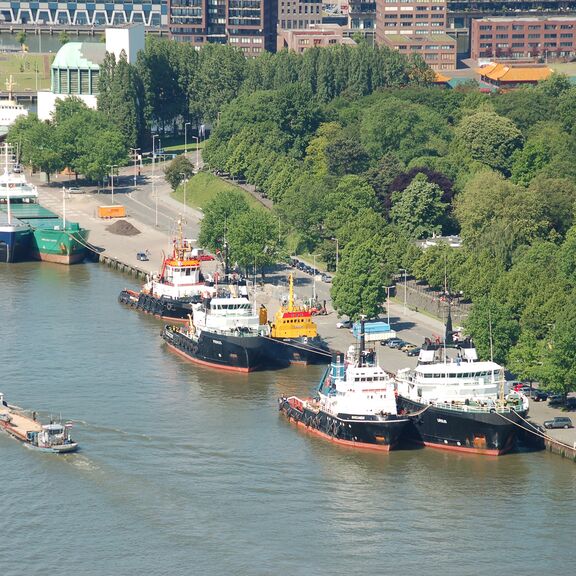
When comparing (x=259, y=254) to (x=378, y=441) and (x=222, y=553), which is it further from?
(x=222, y=553)

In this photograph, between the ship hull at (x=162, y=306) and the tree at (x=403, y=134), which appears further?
the tree at (x=403, y=134)

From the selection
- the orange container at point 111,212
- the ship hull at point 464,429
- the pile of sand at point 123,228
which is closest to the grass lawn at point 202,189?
the orange container at point 111,212

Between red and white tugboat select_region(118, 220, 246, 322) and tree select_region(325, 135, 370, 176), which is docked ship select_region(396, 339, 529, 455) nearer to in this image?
red and white tugboat select_region(118, 220, 246, 322)

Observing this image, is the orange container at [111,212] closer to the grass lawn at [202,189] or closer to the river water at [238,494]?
the grass lawn at [202,189]

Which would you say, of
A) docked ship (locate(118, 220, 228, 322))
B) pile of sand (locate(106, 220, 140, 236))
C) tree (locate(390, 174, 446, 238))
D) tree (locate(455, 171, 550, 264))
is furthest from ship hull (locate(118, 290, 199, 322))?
tree (locate(390, 174, 446, 238))

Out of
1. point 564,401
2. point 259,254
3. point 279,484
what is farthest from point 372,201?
point 279,484

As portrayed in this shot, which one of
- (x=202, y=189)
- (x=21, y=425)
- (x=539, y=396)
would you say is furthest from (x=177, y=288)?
(x=202, y=189)
